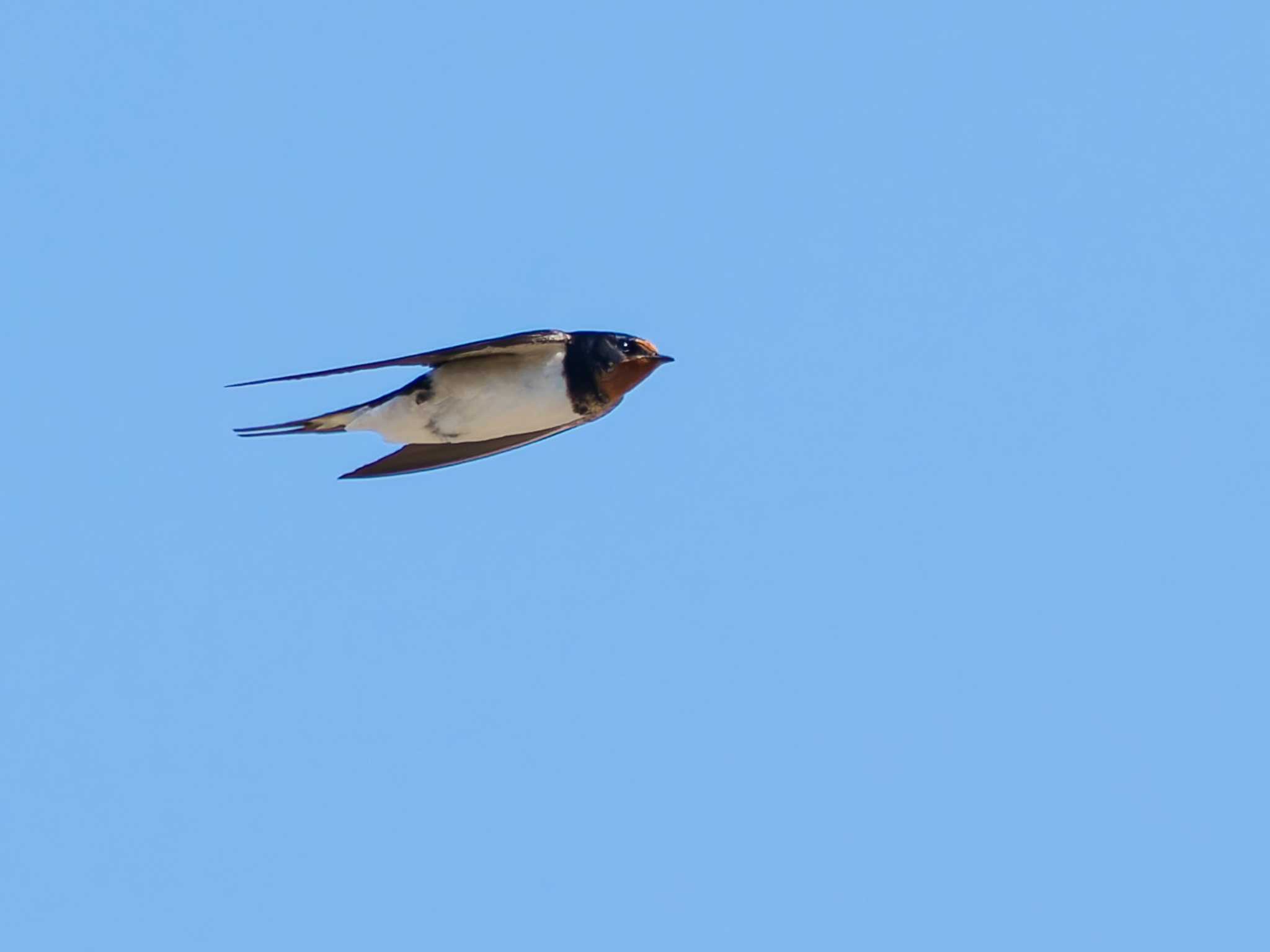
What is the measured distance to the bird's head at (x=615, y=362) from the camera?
10766mm

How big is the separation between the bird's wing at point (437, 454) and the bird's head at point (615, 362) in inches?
16.3

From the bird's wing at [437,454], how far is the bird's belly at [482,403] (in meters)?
0.17

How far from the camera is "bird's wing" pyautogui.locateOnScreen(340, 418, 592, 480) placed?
11.2 meters

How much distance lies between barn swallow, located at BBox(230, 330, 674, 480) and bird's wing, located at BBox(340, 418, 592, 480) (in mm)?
88

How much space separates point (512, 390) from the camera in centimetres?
1081

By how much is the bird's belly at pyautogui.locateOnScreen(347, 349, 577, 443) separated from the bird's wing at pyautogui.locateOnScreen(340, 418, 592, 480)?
0.17 m

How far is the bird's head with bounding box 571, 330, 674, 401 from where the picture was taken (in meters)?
10.8

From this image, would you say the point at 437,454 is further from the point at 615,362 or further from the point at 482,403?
the point at 615,362

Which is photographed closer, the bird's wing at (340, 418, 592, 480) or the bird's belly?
the bird's belly

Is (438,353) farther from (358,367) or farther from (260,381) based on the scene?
(260,381)

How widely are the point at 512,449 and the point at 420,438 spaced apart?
498mm

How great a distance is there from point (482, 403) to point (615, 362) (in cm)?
66

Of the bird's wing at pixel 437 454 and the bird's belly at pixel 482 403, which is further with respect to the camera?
the bird's wing at pixel 437 454

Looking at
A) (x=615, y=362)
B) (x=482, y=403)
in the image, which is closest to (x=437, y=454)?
(x=482, y=403)
